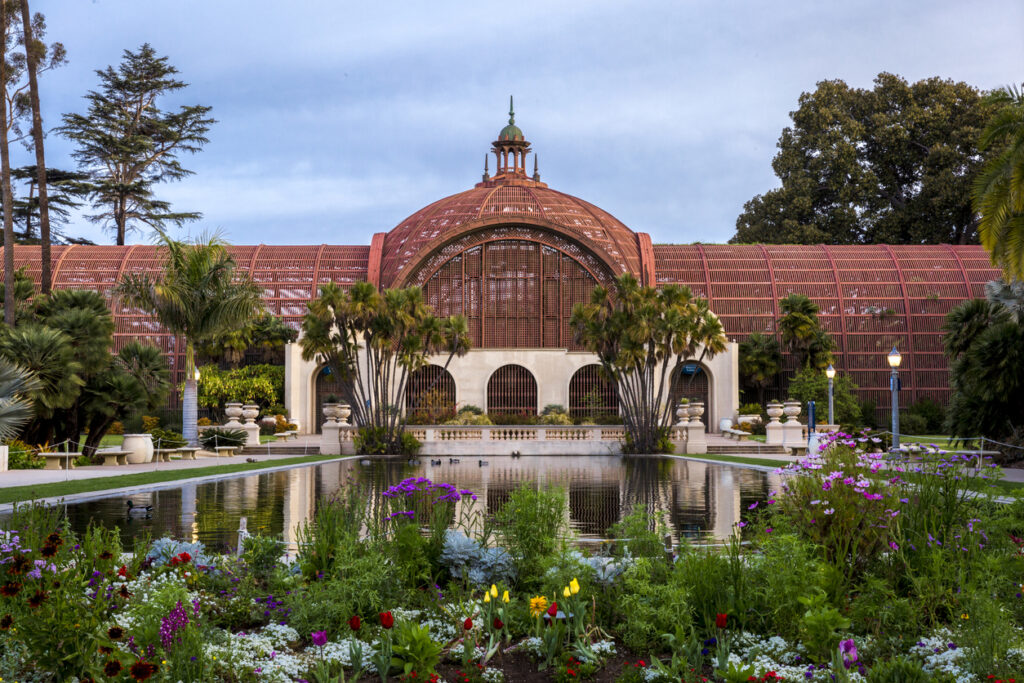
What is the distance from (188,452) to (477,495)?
1626cm

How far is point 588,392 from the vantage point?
45.0m

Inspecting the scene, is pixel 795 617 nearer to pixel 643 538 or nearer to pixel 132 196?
pixel 643 538

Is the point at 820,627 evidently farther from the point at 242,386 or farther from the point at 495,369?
the point at 242,386

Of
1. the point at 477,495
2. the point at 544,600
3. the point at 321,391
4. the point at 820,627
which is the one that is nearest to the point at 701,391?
the point at 321,391

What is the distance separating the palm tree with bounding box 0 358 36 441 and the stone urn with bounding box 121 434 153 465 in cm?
599

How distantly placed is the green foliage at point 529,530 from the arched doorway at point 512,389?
37.7m

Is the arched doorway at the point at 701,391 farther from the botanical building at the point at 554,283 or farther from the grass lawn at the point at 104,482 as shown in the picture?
the grass lawn at the point at 104,482

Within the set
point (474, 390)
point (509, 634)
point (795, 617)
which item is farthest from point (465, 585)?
point (474, 390)

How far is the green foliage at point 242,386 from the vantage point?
4266 centimetres

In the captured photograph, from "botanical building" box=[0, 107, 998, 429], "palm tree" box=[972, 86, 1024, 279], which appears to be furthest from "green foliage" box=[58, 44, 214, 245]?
"palm tree" box=[972, 86, 1024, 279]

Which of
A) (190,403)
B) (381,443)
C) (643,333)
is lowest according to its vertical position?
(381,443)

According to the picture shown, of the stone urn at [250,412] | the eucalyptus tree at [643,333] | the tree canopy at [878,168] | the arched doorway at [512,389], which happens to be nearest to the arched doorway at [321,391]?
the stone urn at [250,412]

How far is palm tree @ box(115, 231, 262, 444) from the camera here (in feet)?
93.4

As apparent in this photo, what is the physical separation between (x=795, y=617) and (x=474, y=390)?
39.6 meters
